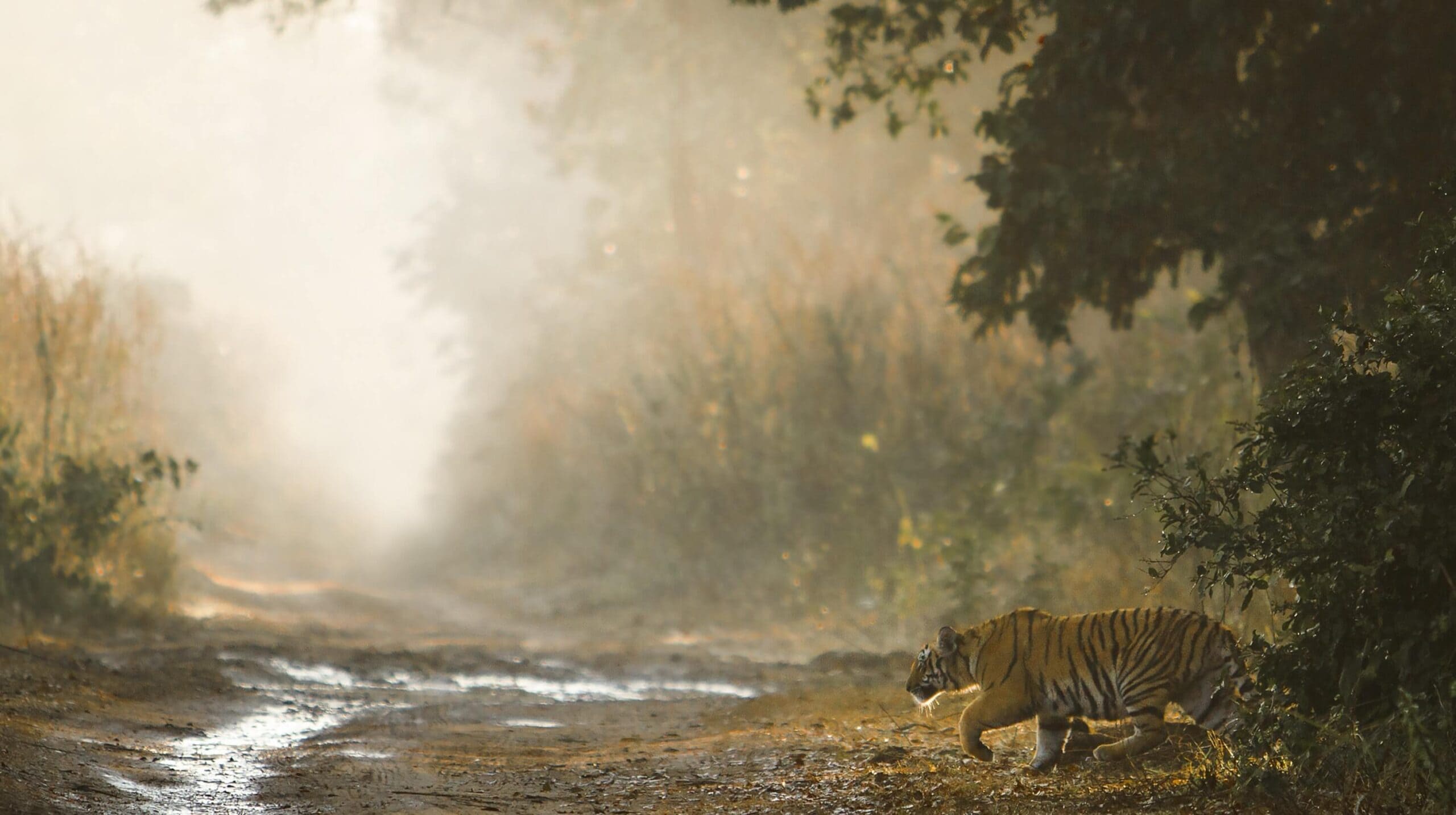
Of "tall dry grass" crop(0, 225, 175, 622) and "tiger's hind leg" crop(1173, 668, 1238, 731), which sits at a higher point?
"tall dry grass" crop(0, 225, 175, 622)

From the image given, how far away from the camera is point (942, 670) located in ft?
20.2

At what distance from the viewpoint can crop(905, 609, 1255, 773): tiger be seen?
18.3 feet

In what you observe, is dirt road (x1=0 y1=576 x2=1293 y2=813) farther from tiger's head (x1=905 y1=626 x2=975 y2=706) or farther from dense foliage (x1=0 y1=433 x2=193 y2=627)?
dense foliage (x1=0 y1=433 x2=193 y2=627)

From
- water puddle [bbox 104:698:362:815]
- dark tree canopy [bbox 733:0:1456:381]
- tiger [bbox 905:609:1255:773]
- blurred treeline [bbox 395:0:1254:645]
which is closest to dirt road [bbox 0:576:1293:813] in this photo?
water puddle [bbox 104:698:362:815]

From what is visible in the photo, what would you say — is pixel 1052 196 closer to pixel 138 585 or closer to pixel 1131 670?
pixel 1131 670

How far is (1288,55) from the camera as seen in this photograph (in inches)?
303

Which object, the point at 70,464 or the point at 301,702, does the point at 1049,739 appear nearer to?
the point at 301,702

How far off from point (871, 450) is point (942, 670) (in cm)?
839

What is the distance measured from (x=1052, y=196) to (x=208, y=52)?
64379 mm

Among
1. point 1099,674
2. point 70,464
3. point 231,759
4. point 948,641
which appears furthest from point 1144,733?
point 70,464

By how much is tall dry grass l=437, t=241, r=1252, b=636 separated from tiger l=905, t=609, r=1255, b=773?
2.52 m

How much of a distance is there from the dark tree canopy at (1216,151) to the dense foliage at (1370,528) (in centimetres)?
196

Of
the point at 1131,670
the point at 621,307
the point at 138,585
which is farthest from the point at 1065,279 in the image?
the point at 621,307

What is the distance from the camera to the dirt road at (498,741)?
527 cm
